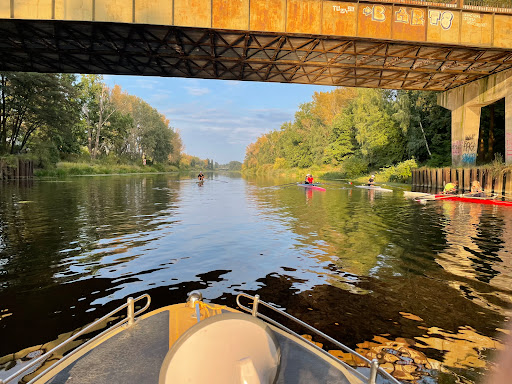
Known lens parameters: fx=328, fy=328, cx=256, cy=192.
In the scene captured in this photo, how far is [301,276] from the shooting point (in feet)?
25.0

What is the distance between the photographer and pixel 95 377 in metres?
2.84

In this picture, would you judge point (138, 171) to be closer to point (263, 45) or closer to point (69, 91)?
point (69, 91)

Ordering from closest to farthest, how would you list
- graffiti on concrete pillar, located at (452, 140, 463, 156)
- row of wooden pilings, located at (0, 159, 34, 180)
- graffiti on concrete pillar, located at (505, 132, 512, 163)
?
graffiti on concrete pillar, located at (505, 132, 512, 163), graffiti on concrete pillar, located at (452, 140, 463, 156), row of wooden pilings, located at (0, 159, 34, 180)

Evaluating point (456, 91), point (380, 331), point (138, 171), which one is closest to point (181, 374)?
point (380, 331)

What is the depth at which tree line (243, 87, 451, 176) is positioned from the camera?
4525 cm

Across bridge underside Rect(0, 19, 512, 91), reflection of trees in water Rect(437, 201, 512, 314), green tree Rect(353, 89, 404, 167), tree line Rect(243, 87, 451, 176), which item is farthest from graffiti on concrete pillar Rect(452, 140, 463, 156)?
green tree Rect(353, 89, 404, 167)

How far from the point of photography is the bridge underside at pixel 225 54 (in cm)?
2022

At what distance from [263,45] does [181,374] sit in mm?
22818

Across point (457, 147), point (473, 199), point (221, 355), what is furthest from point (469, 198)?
point (221, 355)

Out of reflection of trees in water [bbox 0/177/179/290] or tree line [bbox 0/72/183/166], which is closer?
reflection of trees in water [bbox 0/177/179/290]

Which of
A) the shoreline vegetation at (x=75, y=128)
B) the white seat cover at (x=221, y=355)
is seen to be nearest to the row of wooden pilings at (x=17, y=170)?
the shoreline vegetation at (x=75, y=128)

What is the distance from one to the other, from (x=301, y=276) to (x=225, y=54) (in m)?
21.1

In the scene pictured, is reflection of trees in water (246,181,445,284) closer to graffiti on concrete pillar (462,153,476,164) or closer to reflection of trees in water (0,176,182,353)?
reflection of trees in water (0,176,182,353)

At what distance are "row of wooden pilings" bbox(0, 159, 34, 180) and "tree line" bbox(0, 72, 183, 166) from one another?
115 inches
